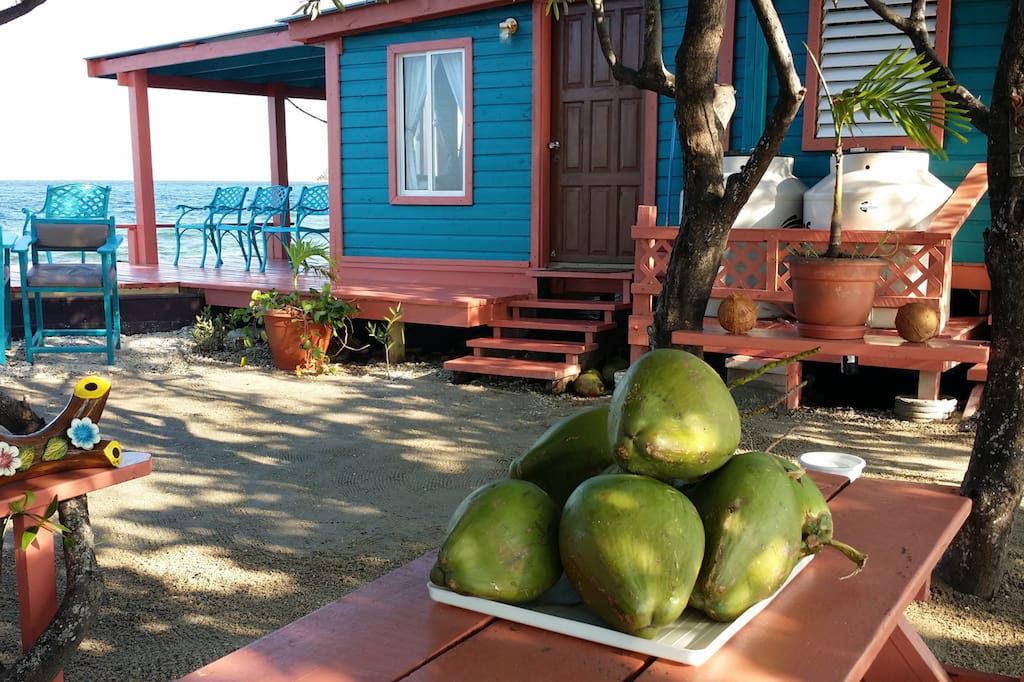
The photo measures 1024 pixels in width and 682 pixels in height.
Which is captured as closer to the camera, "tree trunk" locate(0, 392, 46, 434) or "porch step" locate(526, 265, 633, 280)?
"tree trunk" locate(0, 392, 46, 434)

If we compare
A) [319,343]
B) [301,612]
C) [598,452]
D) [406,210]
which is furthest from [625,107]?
[598,452]

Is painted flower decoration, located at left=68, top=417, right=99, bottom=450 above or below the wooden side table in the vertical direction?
above

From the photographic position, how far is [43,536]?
214 centimetres

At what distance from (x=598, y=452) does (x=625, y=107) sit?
7.18m

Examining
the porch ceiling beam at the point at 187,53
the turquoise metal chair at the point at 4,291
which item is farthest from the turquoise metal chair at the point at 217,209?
the turquoise metal chair at the point at 4,291

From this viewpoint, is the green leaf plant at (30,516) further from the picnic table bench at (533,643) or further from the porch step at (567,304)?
the porch step at (567,304)

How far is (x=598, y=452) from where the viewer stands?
3.52 ft

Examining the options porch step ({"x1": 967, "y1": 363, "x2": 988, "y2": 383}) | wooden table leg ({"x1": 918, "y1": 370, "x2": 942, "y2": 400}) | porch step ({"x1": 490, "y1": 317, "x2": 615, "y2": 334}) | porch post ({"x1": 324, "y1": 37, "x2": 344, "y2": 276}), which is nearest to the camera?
porch step ({"x1": 967, "y1": 363, "x2": 988, "y2": 383})

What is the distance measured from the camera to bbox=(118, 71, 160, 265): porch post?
11.4 meters

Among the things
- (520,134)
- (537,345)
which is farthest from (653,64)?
(520,134)

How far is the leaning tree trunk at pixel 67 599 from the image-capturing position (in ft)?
6.86

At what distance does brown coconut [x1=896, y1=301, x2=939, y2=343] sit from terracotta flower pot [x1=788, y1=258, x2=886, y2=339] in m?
0.15

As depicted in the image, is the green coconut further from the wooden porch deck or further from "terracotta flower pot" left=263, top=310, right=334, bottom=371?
"terracotta flower pot" left=263, top=310, right=334, bottom=371

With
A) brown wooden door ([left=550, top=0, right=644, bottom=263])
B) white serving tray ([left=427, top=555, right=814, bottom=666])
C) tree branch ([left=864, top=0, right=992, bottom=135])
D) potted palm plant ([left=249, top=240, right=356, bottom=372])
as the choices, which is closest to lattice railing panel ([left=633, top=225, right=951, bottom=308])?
tree branch ([left=864, top=0, right=992, bottom=135])
